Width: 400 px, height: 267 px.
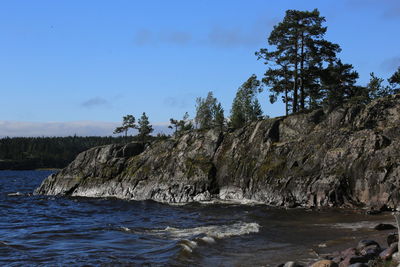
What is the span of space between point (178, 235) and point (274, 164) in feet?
61.6

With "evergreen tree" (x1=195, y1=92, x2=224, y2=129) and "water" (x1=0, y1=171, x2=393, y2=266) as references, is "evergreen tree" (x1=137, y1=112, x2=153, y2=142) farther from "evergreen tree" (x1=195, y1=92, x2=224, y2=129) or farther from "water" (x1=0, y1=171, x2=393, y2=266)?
"water" (x1=0, y1=171, x2=393, y2=266)

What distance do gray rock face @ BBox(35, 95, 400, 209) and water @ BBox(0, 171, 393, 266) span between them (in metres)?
3.41

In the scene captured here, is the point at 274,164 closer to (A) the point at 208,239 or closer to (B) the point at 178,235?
(B) the point at 178,235

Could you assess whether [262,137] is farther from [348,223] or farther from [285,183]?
[348,223]

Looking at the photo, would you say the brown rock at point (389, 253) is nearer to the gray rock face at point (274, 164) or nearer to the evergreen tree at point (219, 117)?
the gray rock face at point (274, 164)

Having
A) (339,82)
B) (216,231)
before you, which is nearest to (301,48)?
(339,82)

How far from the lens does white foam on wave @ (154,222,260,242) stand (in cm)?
2692

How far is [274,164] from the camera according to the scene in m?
43.9

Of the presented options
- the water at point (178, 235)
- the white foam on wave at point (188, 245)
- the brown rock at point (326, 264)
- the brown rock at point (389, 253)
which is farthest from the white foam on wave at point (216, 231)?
the brown rock at point (389, 253)

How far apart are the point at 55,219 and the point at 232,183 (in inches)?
712

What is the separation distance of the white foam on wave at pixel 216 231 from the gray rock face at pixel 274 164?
33.6ft

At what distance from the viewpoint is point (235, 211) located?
3731 centimetres

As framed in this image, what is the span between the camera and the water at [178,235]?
839 inches

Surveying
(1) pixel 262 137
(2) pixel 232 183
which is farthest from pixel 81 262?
(1) pixel 262 137
